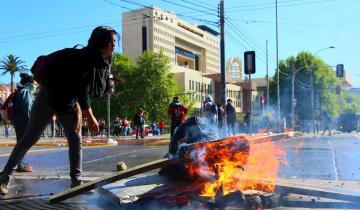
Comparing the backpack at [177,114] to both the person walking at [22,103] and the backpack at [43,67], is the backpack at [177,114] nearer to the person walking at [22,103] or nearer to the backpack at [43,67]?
the person walking at [22,103]

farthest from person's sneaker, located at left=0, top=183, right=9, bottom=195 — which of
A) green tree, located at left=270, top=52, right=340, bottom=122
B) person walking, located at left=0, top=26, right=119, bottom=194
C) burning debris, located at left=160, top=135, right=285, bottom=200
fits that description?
green tree, located at left=270, top=52, right=340, bottom=122

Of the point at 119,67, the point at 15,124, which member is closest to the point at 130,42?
the point at 119,67

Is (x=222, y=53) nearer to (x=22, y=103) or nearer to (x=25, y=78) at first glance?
(x=25, y=78)

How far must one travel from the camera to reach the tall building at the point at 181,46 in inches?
4178

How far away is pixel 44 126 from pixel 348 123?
3701 centimetres

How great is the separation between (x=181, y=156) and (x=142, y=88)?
216 feet

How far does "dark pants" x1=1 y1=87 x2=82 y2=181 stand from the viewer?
16.2 feet

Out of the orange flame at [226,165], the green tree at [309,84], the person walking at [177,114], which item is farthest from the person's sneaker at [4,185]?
the green tree at [309,84]

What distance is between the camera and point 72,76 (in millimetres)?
4660

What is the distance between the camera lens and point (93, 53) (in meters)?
4.70

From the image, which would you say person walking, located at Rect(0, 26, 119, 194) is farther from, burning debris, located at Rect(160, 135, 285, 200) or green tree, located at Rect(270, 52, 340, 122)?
green tree, located at Rect(270, 52, 340, 122)

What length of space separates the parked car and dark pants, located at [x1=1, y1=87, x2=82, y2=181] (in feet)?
118

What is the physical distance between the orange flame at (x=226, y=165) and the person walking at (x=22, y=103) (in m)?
3.33

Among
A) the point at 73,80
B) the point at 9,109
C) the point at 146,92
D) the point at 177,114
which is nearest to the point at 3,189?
the point at 73,80
